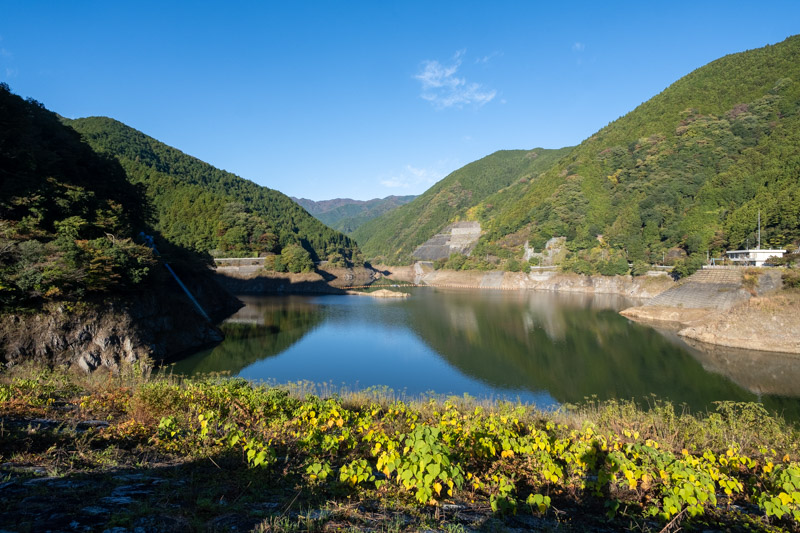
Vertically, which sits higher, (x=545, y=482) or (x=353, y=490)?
(x=353, y=490)

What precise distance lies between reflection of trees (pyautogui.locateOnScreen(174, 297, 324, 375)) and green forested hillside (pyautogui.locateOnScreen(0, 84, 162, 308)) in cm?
545

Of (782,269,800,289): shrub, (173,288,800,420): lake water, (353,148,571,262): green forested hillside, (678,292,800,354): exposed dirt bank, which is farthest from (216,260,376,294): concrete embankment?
(782,269,800,289): shrub

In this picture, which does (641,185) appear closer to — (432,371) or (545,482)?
(432,371)

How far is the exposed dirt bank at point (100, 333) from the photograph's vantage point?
14.2m

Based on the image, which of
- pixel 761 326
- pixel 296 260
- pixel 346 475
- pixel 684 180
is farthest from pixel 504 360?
pixel 684 180

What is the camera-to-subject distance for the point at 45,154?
2016 cm

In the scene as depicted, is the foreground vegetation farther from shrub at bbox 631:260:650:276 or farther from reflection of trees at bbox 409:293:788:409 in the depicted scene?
shrub at bbox 631:260:650:276

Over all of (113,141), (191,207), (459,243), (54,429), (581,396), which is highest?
(113,141)

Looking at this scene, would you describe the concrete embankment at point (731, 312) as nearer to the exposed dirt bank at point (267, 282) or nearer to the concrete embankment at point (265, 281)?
the exposed dirt bank at point (267, 282)

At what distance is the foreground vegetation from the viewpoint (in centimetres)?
346

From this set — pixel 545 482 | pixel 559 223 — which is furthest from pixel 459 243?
pixel 545 482

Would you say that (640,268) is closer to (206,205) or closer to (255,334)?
(255,334)

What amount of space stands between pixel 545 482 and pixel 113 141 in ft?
360

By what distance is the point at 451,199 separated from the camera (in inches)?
5906
